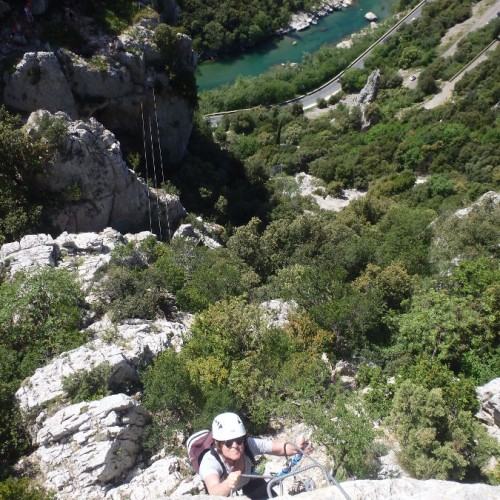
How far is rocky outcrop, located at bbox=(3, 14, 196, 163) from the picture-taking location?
34812 millimetres

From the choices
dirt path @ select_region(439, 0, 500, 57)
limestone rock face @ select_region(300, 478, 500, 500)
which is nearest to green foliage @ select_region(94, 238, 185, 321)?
limestone rock face @ select_region(300, 478, 500, 500)

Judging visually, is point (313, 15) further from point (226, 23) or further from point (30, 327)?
point (30, 327)

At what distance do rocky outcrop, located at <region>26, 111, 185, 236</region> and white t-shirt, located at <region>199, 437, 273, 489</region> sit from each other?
87.1ft

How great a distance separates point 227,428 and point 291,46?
406 feet

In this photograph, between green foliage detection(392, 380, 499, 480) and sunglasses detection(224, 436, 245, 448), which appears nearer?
sunglasses detection(224, 436, 245, 448)

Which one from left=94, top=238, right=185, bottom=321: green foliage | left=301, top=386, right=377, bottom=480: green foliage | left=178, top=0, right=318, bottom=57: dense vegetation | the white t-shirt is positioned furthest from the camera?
left=178, top=0, right=318, bottom=57: dense vegetation

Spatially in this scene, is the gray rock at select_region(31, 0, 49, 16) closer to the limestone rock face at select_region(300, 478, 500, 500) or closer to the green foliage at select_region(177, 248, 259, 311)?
the green foliage at select_region(177, 248, 259, 311)

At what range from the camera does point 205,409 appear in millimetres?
17828

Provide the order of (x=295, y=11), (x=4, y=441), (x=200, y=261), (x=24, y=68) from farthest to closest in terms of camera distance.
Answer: (x=295, y=11) < (x=24, y=68) < (x=200, y=261) < (x=4, y=441)

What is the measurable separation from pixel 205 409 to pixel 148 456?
7.61 feet

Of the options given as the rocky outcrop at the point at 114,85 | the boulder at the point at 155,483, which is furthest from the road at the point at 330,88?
the boulder at the point at 155,483

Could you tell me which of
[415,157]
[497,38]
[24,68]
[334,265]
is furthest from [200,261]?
[497,38]

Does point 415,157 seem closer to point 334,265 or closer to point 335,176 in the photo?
point 335,176

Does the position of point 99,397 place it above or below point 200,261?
above
